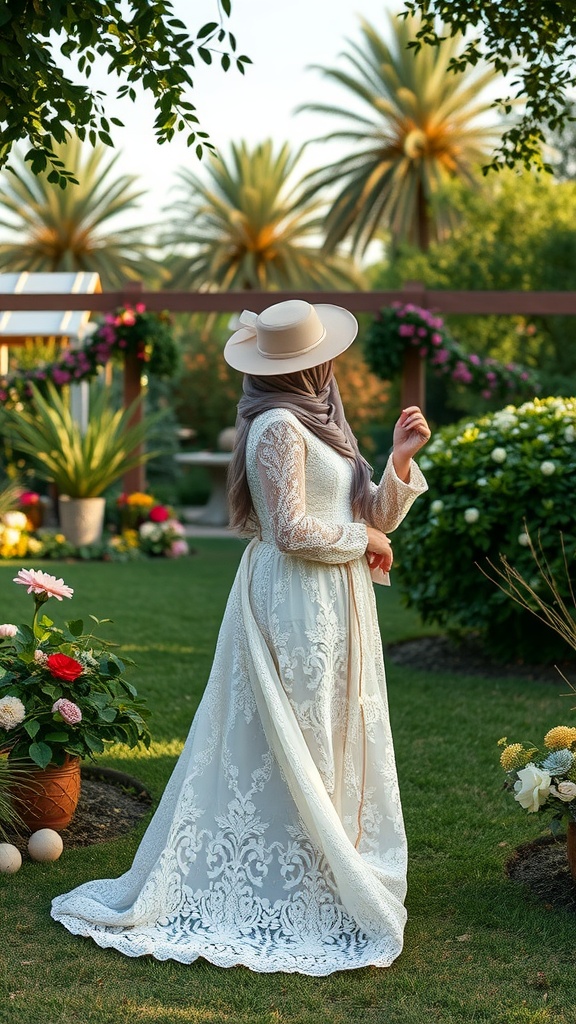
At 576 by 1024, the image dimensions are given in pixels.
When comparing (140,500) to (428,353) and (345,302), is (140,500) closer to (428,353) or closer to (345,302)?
(345,302)

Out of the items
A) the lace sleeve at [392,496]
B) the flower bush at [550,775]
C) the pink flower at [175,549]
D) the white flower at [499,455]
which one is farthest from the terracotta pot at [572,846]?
the pink flower at [175,549]

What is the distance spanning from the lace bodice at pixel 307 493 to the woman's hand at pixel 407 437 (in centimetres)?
Result: 4

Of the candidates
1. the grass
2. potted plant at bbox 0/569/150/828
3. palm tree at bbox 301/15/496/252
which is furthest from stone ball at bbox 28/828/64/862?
palm tree at bbox 301/15/496/252

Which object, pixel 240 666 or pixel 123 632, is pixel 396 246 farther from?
pixel 240 666

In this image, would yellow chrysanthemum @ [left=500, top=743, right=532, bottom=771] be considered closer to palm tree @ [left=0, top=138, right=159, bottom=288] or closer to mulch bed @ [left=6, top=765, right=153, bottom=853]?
mulch bed @ [left=6, top=765, right=153, bottom=853]

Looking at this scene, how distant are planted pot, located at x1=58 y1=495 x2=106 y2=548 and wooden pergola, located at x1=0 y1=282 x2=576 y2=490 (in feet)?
3.03

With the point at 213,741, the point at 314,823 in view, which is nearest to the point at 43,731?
the point at 213,741

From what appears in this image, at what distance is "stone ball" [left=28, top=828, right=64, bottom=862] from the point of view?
3650 mm

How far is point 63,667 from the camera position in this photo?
3748 millimetres

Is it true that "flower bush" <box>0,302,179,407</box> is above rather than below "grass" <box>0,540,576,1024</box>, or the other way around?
above

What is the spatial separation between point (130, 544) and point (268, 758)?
28.9 feet

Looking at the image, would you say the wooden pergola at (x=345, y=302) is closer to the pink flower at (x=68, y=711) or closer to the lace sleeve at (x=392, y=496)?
the pink flower at (x=68, y=711)

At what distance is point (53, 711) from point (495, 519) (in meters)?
3.12

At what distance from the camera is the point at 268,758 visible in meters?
3.15
